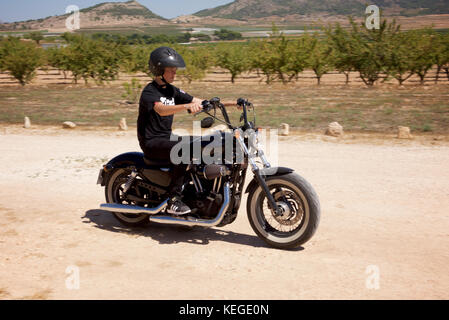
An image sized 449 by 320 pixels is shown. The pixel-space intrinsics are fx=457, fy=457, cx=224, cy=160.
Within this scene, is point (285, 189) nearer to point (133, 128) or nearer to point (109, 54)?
point (133, 128)

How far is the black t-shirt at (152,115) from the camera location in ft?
17.6

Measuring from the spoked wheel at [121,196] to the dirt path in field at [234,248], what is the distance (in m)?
0.13

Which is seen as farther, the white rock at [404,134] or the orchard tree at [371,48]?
the orchard tree at [371,48]

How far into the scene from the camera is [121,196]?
6.13m

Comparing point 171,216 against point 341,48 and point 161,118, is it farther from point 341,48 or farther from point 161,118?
point 341,48

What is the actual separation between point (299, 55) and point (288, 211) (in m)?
27.5

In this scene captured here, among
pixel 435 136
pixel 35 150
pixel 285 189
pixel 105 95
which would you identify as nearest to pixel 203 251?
pixel 285 189

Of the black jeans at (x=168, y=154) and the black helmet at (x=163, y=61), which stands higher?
the black helmet at (x=163, y=61)

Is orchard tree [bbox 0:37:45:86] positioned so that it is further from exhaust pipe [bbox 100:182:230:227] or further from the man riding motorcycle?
the man riding motorcycle

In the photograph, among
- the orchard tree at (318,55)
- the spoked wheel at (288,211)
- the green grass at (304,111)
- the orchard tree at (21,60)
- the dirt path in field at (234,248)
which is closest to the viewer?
the dirt path in field at (234,248)

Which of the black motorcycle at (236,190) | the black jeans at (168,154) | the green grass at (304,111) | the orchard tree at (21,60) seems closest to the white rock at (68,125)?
the green grass at (304,111)

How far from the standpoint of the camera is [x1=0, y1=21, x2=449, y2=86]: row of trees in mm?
28625

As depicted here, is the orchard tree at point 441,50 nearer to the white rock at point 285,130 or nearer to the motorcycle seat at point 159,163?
the white rock at point 285,130

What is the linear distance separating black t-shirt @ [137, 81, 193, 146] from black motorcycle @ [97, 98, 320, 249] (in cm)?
37
